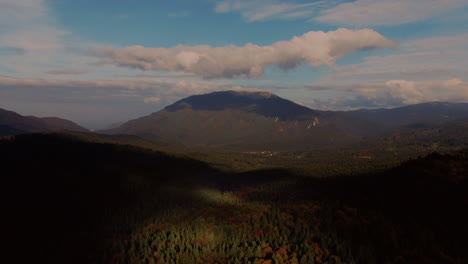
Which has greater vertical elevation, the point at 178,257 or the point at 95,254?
the point at 178,257

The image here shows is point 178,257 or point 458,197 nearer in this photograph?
point 178,257

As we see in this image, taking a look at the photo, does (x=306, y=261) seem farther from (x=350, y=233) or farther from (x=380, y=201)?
(x=380, y=201)

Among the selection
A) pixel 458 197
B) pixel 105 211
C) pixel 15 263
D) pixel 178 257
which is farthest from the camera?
pixel 105 211

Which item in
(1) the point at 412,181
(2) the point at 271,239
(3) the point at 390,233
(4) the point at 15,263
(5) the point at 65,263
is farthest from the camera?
(1) the point at 412,181

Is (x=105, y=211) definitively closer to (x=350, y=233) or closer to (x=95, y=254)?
(x=95, y=254)

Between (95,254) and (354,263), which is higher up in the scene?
(354,263)

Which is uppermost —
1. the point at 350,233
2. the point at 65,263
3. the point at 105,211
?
the point at 350,233

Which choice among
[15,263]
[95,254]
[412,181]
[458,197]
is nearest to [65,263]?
[95,254]

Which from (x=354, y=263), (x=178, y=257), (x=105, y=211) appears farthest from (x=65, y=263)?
(x=105, y=211)

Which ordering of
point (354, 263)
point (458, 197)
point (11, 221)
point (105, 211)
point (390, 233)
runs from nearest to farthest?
point (354, 263) < point (390, 233) < point (458, 197) < point (11, 221) < point (105, 211)
